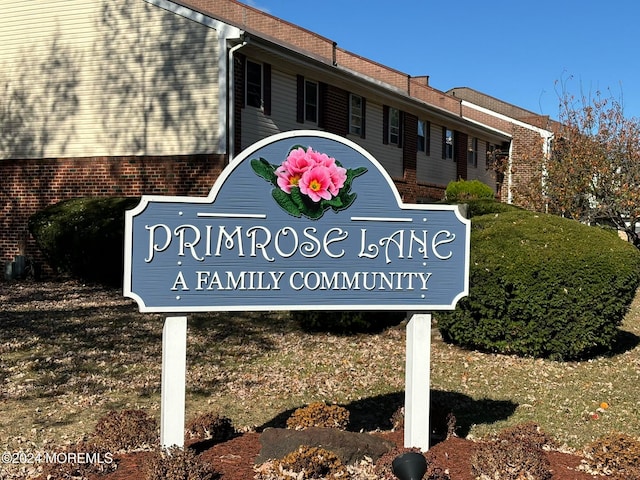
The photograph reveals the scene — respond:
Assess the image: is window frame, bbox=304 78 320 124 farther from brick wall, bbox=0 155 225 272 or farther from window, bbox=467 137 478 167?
window, bbox=467 137 478 167

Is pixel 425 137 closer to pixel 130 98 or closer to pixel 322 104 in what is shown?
pixel 322 104

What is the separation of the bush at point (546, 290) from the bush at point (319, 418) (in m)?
3.91

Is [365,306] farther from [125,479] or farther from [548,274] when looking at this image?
[548,274]

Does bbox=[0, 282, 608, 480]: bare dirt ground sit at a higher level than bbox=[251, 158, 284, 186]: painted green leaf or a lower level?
lower

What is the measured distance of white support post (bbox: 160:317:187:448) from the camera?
16.0 ft

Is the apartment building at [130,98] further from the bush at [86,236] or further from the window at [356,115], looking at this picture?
the window at [356,115]

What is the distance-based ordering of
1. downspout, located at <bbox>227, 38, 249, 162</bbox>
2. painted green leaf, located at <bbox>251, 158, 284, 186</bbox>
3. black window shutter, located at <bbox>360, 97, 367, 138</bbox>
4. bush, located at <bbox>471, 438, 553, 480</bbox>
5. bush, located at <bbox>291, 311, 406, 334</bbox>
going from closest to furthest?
bush, located at <bbox>471, 438, 553, 480</bbox> < painted green leaf, located at <bbox>251, 158, 284, 186</bbox> < bush, located at <bbox>291, 311, 406, 334</bbox> < downspout, located at <bbox>227, 38, 249, 162</bbox> < black window shutter, located at <bbox>360, 97, 367, 138</bbox>

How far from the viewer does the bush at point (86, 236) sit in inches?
→ 551

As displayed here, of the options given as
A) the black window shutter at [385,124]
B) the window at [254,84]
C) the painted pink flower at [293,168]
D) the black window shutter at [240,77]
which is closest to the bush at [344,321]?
the painted pink flower at [293,168]

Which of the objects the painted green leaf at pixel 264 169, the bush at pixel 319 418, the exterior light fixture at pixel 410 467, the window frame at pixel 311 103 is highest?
the window frame at pixel 311 103

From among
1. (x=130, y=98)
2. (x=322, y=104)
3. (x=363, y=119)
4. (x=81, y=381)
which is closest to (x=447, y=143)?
(x=363, y=119)

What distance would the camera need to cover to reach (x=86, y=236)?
14234 millimetres

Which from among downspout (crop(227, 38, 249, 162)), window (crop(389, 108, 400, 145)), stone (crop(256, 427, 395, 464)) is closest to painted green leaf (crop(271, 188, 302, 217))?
stone (crop(256, 427, 395, 464))

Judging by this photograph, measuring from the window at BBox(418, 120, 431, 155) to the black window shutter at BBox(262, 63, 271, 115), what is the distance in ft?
31.9
